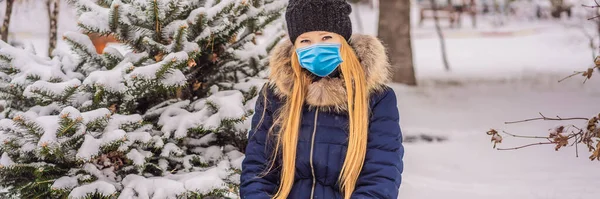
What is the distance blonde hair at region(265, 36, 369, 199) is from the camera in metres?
2.51

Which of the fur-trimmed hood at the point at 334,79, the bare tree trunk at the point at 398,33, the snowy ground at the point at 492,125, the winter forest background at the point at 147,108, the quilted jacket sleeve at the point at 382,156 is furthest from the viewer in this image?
the bare tree trunk at the point at 398,33

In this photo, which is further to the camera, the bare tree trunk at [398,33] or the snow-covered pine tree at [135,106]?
the bare tree trunk at [398,33]

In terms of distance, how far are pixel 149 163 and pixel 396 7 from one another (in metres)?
8.49

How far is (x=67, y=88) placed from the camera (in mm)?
3229

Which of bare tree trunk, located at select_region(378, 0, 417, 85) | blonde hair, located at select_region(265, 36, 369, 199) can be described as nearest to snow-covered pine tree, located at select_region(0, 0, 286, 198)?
blonde hair, located at select_region(265, 36, 369, 199)

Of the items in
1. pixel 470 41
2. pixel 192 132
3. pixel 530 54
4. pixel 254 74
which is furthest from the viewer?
pixel 470 41

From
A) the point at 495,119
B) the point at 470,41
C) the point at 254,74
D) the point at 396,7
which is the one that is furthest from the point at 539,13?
the point at 254,74

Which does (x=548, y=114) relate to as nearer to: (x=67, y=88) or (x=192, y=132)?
(x=192, y=132)

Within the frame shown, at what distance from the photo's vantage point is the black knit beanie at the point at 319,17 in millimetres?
2621

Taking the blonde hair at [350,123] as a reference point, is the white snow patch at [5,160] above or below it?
below

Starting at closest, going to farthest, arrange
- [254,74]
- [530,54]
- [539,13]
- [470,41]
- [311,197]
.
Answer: [311,197]
[254,74]
[530,54]
[470,41]
[539,13]

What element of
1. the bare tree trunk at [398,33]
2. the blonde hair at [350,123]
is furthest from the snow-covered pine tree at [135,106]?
the bare tree trunk at [398,33]

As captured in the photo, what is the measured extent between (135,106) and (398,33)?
27.0ft

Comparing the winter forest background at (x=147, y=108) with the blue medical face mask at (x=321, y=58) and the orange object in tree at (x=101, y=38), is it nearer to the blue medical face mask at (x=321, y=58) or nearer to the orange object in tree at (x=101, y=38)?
the orange object in tree at (x=101, y=38)
